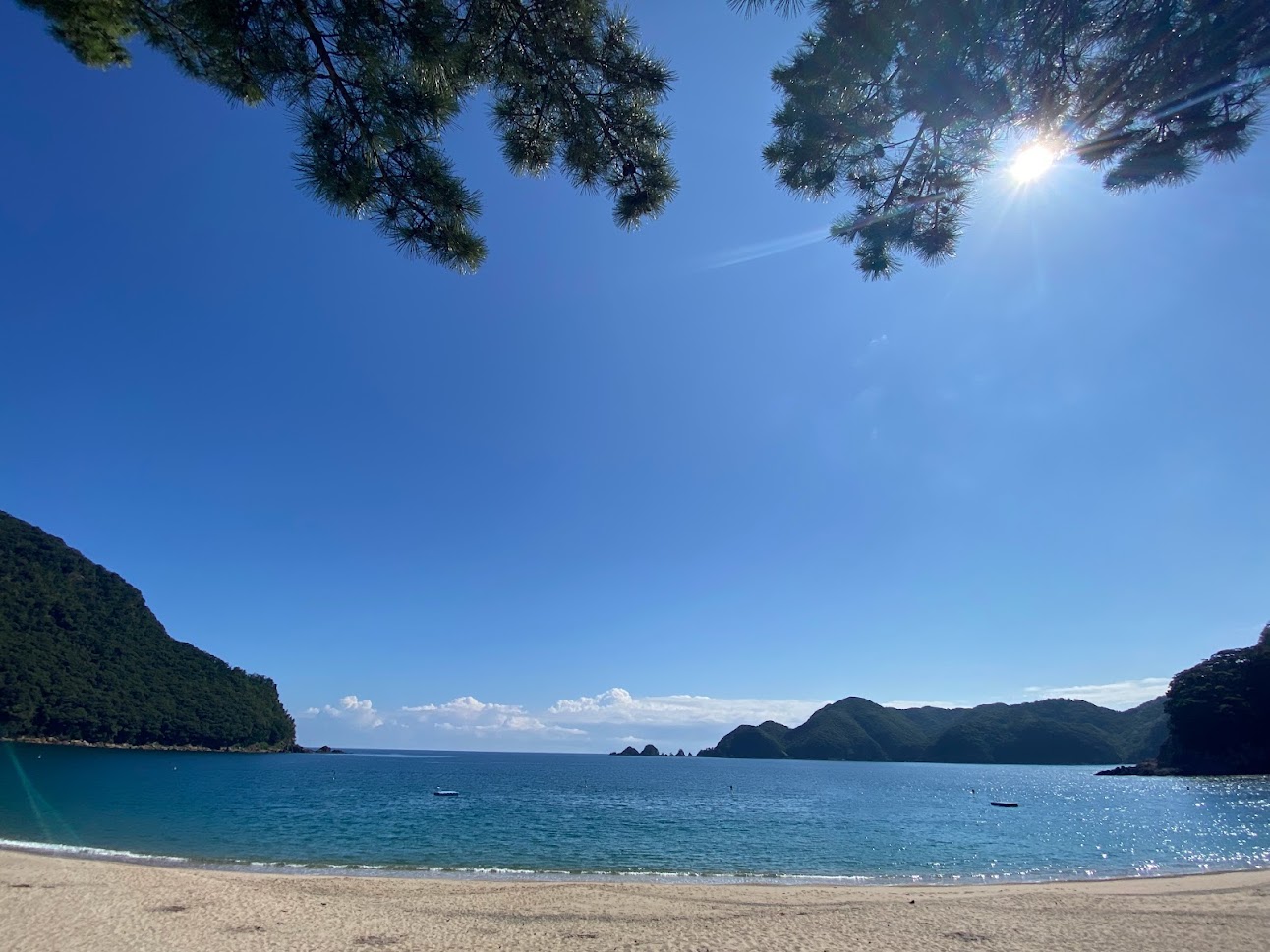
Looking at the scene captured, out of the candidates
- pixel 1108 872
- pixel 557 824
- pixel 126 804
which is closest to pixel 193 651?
pixel 126 804

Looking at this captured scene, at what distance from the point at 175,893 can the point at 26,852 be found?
1013 centimetres

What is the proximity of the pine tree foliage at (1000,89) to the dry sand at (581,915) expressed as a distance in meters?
12.2

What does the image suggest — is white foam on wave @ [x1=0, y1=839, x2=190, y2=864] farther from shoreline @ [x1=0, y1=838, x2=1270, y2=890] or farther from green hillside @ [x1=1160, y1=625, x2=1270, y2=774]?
green hillside @ [x1=1160, y1=625, x2=1270, y2=774]

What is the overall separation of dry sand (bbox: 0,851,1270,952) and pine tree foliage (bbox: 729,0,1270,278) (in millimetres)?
12244

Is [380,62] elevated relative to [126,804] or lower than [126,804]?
elevated

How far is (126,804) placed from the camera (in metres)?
36.1

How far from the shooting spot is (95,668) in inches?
4008

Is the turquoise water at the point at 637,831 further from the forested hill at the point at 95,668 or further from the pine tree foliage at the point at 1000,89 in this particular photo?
the forested hill at the point at 95,668

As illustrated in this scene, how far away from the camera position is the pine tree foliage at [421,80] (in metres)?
4.50

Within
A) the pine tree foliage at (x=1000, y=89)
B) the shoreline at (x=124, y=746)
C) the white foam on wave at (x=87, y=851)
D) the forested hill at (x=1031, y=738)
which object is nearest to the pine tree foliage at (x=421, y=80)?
the pine tree foliage at (x=1000, y=89)

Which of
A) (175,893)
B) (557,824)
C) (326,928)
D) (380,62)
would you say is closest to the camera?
(380,62)

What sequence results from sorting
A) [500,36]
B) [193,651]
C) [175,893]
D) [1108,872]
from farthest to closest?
[193,651]
[1108,872]
[175,893]
[500,36]

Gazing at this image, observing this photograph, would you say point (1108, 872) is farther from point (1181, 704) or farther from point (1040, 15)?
point (1181, 704)

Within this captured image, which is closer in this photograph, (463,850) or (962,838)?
(463,850)
